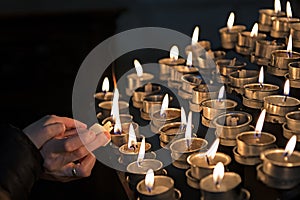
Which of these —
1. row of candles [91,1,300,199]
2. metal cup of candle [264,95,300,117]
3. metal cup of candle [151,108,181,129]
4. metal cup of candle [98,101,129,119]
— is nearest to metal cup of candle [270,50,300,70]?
row of candles [91,1,300,199]

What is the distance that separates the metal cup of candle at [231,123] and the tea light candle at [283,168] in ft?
0.49

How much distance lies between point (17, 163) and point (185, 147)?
1.10 ft

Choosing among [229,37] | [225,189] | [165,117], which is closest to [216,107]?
[165,117]

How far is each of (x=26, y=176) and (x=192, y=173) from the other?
1.18 feet

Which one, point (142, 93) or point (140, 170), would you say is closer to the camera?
point (140, 170)

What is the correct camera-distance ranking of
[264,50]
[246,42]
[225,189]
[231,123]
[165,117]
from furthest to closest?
[246,42]
[264,50]
[165,117]
[231,123]
[225,189]

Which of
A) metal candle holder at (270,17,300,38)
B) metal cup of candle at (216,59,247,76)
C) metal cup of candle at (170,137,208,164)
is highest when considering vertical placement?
metal candle holder at (270,17,300,38)

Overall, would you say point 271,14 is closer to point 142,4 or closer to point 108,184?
Answer: point 108,184

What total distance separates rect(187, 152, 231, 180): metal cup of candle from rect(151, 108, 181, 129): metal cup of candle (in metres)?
0.21

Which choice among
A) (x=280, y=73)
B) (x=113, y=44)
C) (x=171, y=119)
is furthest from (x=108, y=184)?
(x=113, y=44)

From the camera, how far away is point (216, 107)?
1.08 meters

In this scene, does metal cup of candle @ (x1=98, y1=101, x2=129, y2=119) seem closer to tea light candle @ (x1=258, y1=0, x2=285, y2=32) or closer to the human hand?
the human hand

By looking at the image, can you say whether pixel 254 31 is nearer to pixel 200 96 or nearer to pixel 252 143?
pixel 200 96

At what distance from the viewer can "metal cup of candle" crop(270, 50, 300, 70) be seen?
3.82 feet
